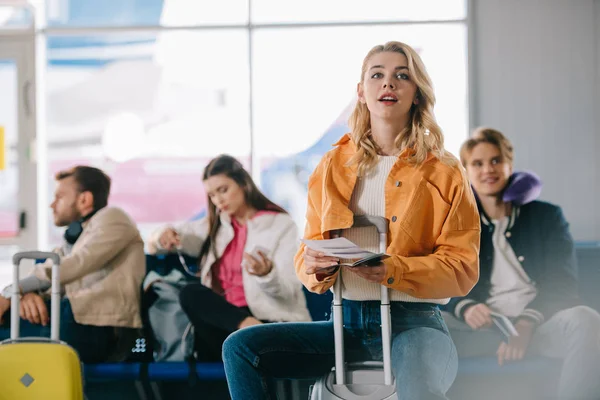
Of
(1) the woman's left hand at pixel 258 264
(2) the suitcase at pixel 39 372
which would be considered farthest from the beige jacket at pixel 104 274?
(2) the suitcase at pixel 39 372

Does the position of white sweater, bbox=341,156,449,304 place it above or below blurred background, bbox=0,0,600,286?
below

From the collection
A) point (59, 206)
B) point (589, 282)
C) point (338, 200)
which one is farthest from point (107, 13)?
point (338, 200)

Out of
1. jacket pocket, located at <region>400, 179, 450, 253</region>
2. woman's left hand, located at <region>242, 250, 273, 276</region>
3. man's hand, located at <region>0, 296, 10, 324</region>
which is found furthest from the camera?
man's hand, located at <region>0, 296, 10, 324</region>

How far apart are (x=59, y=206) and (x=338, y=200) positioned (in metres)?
2.11

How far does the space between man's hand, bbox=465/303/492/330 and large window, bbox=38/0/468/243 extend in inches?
90.5

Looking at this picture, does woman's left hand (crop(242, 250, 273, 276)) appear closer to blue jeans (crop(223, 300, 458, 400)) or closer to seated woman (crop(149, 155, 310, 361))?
seated woman (crop(149, 155, 310, 361))

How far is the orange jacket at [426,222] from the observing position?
196 cm

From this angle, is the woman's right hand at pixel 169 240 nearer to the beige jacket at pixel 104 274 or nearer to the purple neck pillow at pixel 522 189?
the beige jacket at pixel 104 274

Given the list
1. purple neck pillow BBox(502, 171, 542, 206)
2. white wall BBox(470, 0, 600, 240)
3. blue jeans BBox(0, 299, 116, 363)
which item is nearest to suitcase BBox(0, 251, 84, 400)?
blue jeans BBox(0, 299, 116, 363)

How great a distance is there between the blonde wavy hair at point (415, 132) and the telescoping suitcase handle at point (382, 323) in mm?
157

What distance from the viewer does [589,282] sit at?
3.73 m

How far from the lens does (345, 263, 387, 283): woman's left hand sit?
74.6 inches

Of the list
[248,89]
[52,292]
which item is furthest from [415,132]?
[248,89]

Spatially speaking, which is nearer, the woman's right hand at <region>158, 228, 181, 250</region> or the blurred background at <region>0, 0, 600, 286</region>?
A: the woman's right hand at <region>158, 228, 181, 250</region>
